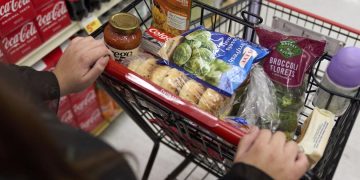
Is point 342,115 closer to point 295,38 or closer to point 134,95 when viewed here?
point 295,38

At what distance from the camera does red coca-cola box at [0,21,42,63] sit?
1.36m

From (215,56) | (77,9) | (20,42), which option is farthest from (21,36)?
(215,56)

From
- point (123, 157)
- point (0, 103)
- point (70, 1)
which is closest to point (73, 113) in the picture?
point (70, 1)

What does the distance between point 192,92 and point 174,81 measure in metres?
0.05

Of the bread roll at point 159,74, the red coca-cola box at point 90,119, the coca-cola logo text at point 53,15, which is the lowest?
the red coca-cola box at point 90,119

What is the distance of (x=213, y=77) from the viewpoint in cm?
91

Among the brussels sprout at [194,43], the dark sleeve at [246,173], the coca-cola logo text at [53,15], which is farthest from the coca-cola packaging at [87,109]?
the dark sleeve at [246,173]

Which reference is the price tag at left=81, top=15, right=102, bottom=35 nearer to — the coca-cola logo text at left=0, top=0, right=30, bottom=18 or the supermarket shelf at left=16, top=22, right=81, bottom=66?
the supermarket shelf at left=16, top=22, right=81, bottom=66

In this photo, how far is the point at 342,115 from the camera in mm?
911

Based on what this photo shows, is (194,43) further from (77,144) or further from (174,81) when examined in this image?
(77,144)

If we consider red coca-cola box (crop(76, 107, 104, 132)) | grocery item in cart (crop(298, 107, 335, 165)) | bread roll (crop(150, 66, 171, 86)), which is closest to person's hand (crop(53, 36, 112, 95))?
bread roll (crop(150, 66, 171, 86))

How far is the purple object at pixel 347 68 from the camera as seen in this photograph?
845 mm

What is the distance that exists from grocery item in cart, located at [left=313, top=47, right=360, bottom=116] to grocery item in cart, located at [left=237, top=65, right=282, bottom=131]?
11 centimetres

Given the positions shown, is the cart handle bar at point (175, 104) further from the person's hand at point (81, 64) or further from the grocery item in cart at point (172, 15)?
the grocery item in cart at point (172, 15)
